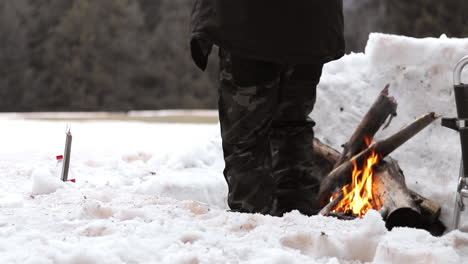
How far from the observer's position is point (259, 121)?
11.6ft

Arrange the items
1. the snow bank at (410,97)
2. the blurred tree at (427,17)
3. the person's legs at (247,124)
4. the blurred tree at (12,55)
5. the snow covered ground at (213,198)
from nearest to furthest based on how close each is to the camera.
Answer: the snow covered ground at (213,198)
the person's legs at (247,124)
the snow bank at (410,97)
the blurred tree at (427,17)
the blurred tree at (12,55)

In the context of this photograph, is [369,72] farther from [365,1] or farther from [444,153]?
[365,1]

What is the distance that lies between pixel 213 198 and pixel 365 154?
1.16 m

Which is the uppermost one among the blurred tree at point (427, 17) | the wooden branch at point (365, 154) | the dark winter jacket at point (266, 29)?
the blurred tree at point (427, 17)

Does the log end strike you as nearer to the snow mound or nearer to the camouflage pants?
the camouflage pants

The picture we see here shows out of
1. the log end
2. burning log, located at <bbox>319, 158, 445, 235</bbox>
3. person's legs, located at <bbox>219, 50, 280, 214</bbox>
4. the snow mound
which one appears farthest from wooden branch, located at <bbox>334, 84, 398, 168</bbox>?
the snow mound

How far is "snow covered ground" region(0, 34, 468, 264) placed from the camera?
2.65 metres

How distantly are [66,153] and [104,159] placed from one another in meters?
1.59

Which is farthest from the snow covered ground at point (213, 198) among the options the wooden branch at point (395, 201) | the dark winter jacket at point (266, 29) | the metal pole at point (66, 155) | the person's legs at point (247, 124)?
the dark winter jacket at point (266, 29)

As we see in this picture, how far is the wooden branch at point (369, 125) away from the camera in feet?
16.3

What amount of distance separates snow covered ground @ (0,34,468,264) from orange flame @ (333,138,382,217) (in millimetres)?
501

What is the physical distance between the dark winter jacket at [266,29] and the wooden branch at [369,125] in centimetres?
157

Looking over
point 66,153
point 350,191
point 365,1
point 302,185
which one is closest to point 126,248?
point 302,185

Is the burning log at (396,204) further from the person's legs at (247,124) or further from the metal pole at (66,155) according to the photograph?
the metal pole at (66,155)
